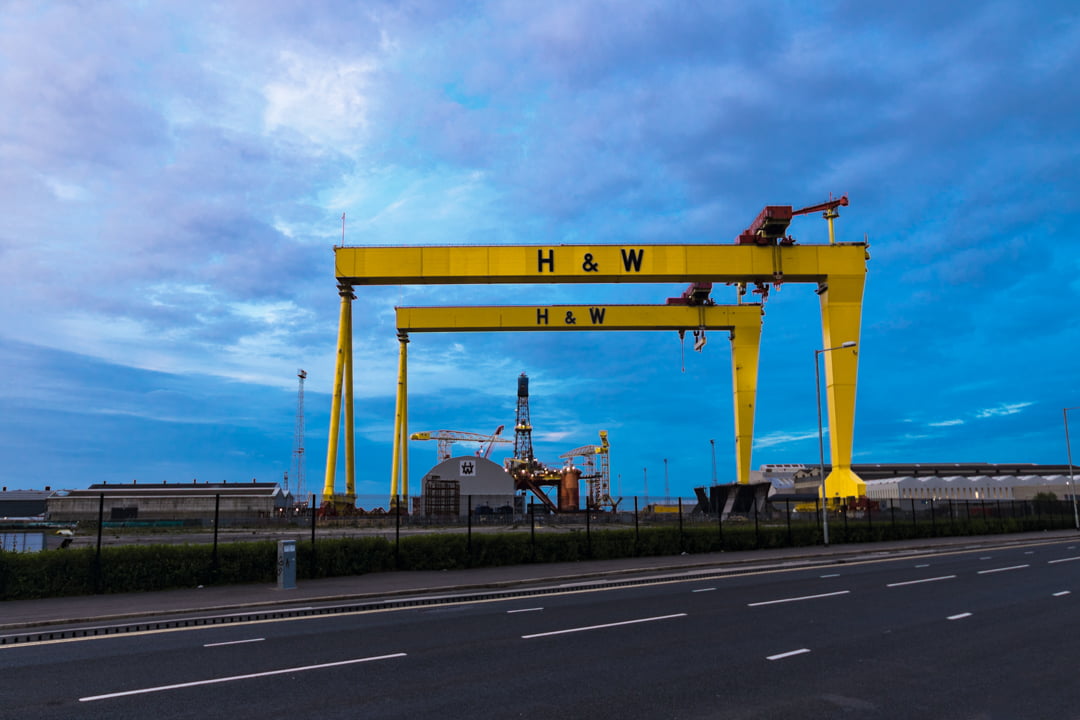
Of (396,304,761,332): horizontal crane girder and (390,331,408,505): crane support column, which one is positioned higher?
(396,304,761,332): horizontal crane girder

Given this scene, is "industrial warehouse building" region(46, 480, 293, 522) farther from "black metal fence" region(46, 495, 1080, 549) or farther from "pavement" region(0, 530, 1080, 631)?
"pavement" region(0, 530, 1080, 631)

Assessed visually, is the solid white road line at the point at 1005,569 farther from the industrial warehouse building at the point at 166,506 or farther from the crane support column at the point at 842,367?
the industrial warehouse building at the point at 166,506

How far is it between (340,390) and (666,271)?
19112mm

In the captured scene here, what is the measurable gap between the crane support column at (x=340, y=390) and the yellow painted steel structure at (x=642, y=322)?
1150 cm

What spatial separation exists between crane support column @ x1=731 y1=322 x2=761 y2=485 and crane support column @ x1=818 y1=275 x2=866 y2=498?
13.9 meters

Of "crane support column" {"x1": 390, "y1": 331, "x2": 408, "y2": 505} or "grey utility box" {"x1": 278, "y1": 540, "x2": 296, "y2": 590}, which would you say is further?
"crane support column" {"x1": 390, "y1": 331, "x2": 408, "y2": 505}

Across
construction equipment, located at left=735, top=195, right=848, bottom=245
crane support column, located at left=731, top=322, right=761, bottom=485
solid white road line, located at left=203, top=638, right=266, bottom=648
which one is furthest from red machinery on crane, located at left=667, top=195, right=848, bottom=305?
solid white road line, located at left=203, top=638, right=266, bottom=648

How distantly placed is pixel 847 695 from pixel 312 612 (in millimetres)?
11120

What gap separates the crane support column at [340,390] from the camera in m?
40.4

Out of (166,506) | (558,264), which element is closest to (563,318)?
(558,264)

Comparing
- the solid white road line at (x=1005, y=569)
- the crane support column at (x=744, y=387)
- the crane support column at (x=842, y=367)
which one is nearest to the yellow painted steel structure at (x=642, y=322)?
the crane support column at (x=744, y=387)

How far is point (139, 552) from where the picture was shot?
19344 millimetres

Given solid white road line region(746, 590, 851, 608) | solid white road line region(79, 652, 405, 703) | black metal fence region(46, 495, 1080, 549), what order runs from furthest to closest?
1. black metal fence region(46, 495, 1080, 549)
2. solid white road line region(746, 590, 851, 608)
3. solid white road line region(79, 652, 405, 703)

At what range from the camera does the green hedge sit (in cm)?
1834
